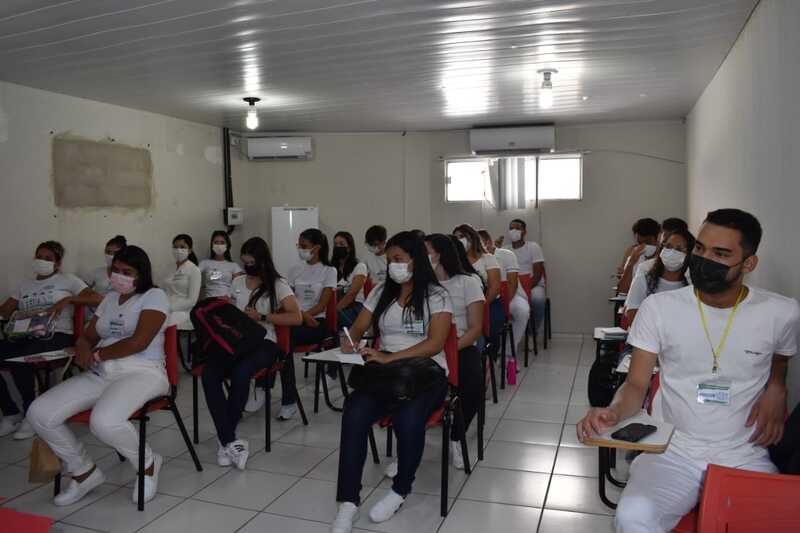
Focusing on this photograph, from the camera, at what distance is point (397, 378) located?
9.74 feet

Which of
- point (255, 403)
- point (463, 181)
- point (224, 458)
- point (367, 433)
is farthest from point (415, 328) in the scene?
point (463, 181)

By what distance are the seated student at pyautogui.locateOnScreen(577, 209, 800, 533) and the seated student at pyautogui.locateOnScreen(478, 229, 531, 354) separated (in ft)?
11.5

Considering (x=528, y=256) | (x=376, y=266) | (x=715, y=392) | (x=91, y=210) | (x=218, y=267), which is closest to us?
(x=715, y=392)

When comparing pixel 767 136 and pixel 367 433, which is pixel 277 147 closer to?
pixel 367 433

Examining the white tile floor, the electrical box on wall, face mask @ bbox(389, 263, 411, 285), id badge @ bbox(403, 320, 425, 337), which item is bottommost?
the white tile floor

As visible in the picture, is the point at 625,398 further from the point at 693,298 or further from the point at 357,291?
the point at 357,291

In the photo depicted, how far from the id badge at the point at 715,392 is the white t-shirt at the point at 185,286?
16.4 feet

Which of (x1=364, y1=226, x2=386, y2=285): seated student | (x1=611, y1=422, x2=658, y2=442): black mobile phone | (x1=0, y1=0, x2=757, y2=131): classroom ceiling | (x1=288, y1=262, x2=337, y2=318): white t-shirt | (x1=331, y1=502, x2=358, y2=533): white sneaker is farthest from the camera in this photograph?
(x1=364, y1=226, x2=386, y2=285): seated student

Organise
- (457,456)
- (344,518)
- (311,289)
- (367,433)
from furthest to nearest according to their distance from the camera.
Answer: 1. (311,289)
2. (457,456)
3. (367,433)
4. (344,518)

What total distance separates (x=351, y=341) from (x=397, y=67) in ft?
8.42

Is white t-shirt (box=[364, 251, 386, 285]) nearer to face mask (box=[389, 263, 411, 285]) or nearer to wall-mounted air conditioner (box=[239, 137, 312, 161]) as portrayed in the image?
wall-mounted air conditioner (box=[239, 137, 312, 161])

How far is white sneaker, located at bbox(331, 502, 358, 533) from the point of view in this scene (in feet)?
9.41

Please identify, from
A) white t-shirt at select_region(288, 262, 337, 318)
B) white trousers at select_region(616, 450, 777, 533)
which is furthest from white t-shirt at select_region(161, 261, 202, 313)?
white trousers at select_region(616, 450, 777, 533)

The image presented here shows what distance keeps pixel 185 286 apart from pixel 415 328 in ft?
12.1
